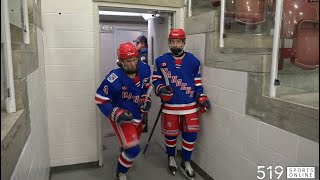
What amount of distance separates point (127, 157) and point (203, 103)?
0.87m

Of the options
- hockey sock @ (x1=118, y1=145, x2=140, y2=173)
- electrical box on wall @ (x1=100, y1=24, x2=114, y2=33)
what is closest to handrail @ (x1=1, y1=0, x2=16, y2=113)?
hockey sock @ (x1=118, y1=145, x2=140, y2=173)

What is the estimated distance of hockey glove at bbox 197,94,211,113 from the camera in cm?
244

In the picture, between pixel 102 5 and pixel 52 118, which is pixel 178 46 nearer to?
pixel 102 5

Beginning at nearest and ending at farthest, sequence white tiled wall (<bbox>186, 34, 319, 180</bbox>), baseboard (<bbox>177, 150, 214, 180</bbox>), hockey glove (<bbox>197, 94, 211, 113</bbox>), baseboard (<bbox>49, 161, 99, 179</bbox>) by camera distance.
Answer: white tiled wall (<bbox>186, 34, 319, 180</bbox>)
hockey glove (<bbox>197, 94, 211, 113</bbox>)
baseboard (<bbox>177, 150, 214, 180</bbox>)
baseboard (<bbox>49, 161, 99, 179</bbox>)

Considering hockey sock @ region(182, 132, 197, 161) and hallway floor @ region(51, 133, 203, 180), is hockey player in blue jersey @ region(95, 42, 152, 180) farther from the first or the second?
hockey sock @ region(182, 132, 197, 161)

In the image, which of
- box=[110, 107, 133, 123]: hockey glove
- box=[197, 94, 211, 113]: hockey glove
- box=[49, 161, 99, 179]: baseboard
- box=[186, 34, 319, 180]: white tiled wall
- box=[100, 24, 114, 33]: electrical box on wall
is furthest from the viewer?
box=[100, 24, 114, 33]: electrical box on wall

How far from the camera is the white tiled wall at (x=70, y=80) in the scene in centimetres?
250

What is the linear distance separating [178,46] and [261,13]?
2.62 feet

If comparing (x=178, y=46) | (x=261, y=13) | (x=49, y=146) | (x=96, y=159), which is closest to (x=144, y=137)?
(x=96, y=159)

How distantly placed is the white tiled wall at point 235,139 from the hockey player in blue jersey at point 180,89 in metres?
0.11

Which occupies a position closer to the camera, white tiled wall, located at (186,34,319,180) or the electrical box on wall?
white tiled wall, located at (186,34,319,180)

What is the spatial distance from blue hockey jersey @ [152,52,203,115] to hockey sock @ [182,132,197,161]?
24 centimetres

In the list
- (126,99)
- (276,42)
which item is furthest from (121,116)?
(276,42)

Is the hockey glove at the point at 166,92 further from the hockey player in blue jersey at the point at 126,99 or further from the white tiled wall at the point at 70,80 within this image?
the white tiled wall at the point at 70,80
